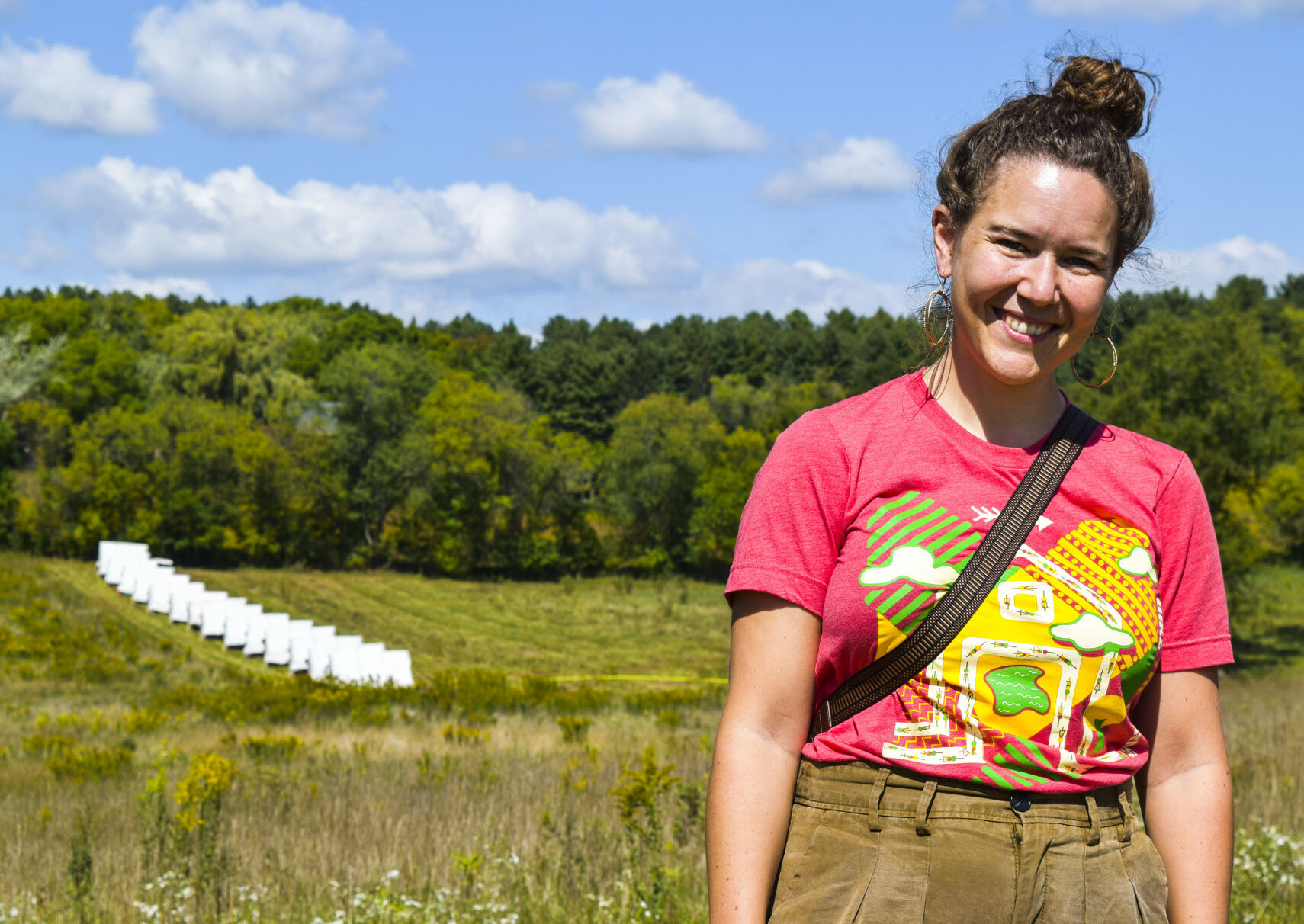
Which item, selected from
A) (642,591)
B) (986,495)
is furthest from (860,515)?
(642,591)

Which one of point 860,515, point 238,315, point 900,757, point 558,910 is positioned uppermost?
point 238,315

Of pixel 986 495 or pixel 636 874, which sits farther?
pixel 636 874

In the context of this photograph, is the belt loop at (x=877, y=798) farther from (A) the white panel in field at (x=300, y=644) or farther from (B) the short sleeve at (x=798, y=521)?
(A) the white panel in field at (x=300, y=644)

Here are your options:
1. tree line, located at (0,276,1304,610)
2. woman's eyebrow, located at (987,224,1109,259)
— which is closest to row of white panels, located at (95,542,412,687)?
tree line, located at (0,276,1304,610)

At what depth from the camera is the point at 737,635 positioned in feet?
6.42

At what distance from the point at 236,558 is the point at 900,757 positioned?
188 feet

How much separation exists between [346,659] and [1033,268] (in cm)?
2621

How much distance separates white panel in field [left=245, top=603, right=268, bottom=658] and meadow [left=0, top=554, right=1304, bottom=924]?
879 millimetres

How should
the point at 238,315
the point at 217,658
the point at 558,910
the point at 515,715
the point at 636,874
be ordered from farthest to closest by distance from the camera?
the point at 238,315
the point at 217,658
the point at 515,715
the point at 636,874
the point at 558,910

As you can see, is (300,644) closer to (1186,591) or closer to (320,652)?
(320,652)

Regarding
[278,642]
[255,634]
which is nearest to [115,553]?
[255,634]

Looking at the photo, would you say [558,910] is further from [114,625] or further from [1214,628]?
[114,625]

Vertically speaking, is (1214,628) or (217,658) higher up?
(1214,628)

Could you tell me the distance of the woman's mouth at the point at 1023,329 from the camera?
2.04 metres
